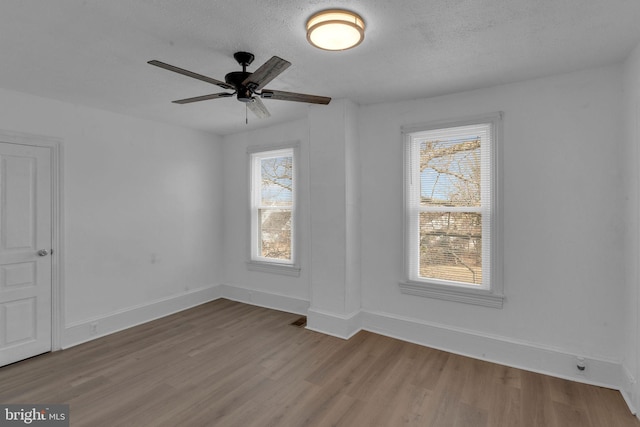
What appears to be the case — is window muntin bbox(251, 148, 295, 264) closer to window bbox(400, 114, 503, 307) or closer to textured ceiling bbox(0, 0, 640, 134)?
textured ceiling bbox(0, 0, 640, 134)

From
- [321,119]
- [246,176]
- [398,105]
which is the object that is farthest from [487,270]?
[246,176]

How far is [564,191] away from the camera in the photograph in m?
2.82

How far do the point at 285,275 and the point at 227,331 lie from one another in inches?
44.3

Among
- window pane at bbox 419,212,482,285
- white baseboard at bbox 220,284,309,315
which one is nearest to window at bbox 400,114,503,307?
window pane at bbox 419,212,482,285

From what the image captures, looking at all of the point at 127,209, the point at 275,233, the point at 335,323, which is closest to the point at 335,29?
the point at 335,323

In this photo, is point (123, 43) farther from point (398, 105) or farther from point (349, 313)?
point (349, 313)

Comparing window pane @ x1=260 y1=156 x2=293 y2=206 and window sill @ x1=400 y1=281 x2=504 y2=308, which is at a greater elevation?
window pane @ x1=260 y1=156 x2=293 y2=206

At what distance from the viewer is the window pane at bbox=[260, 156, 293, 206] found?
4.70 meters

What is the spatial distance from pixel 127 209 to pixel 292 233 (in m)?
2.14

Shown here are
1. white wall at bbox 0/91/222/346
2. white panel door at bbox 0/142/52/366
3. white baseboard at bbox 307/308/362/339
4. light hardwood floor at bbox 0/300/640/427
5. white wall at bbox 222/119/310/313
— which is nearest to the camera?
light hardwood floor at bbox 0/300/640/427

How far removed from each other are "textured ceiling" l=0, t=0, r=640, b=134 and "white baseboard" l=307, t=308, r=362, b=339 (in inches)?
97.6

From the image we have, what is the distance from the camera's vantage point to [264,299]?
4789mm

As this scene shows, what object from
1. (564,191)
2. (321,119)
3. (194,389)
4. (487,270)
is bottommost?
(194,389)

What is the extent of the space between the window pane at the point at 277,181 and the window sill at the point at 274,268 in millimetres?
898
